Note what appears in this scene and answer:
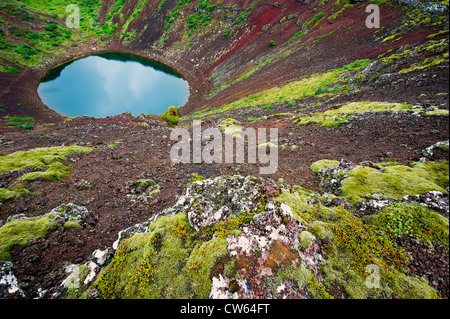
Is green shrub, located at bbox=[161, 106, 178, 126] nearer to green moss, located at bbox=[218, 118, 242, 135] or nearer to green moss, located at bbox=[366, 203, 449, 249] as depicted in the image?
green moss, located at bbox=[218, 118, 242, 135]

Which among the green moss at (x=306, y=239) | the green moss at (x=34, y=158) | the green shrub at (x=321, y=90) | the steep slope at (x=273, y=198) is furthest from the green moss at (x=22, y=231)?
the green shrub at (x=321, y=90)

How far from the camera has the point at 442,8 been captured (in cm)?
2652

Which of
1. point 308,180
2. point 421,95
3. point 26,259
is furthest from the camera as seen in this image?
point 421,95

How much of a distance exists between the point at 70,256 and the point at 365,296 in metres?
9.86

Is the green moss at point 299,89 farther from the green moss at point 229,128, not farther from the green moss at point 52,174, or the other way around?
the green moss at point 52,174

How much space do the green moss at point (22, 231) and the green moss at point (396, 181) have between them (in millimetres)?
13044

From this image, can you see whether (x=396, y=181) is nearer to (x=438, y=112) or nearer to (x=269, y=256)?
(x=269, y=256)

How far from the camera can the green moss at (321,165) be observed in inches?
482

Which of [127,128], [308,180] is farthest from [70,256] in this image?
[127,128]

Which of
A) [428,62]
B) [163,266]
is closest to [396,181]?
[163,266]

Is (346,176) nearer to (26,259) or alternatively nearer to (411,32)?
(26,259)

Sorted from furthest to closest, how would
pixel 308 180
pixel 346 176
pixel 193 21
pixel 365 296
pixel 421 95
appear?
1. pixel 193 21
2. pixel 421 95
3. pixel 308 180
4. pixel 346 176
5. pixel 365 296

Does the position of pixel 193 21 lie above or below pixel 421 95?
above
